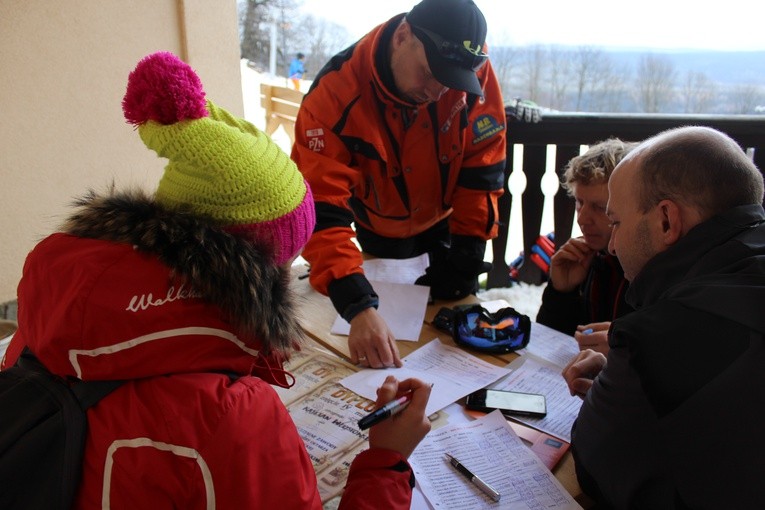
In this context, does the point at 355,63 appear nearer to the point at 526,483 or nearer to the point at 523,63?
the point at 526,483

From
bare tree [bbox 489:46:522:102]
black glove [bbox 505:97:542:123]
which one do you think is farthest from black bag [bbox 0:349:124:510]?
bare tree [bbox 489:46:522:102]

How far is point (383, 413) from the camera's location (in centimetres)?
91

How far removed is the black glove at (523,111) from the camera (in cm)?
246

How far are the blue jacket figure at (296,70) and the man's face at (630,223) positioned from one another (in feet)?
9.39

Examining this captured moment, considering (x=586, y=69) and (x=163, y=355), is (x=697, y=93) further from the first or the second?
(x=163, y=355)

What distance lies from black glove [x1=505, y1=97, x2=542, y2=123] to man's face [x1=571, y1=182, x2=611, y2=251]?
0.86 metres

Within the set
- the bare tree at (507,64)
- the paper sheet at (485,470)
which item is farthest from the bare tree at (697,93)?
the paper sheet at (485,470)

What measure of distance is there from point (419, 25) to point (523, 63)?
154 centimetres

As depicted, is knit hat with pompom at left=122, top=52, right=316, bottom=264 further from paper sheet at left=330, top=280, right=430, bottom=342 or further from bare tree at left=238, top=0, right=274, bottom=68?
bare tree at left=238, top=0, right=274, bottom=68

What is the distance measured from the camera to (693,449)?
82cm

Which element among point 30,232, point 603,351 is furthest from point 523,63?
point 30,232

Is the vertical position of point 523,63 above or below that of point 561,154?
above

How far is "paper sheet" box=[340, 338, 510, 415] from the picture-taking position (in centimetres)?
120

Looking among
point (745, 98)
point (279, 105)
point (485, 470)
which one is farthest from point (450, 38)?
point (279, 105)
